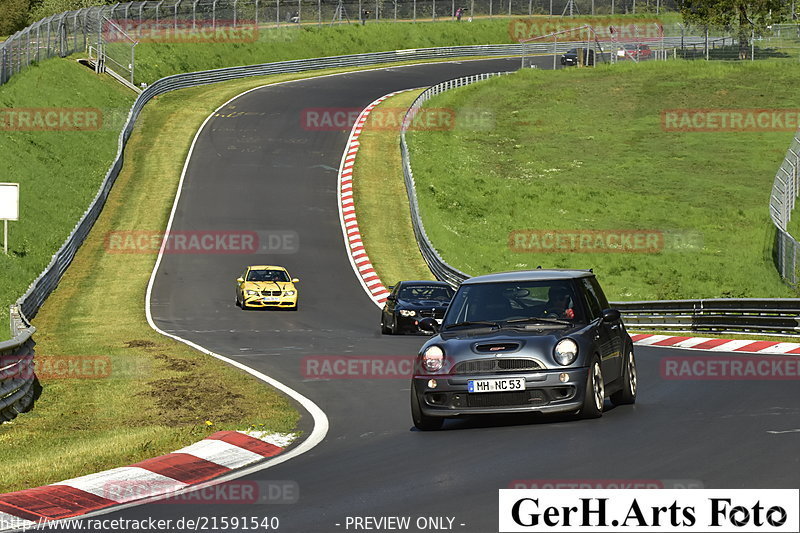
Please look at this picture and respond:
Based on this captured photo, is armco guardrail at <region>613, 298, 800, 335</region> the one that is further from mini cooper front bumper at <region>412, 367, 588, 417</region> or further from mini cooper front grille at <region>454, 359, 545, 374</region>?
mini cooper front grille at <region>454, 359, 545, 374</region>

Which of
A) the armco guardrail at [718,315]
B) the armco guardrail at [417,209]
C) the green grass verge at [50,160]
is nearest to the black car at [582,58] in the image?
the armco guardrail at [417,209]

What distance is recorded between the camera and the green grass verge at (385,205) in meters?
42.7

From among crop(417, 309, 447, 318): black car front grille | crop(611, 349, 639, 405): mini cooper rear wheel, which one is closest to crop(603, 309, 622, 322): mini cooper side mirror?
crop(611, 349, 639, 405): mini cooper rear wheel

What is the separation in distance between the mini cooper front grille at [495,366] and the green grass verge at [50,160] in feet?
67.2

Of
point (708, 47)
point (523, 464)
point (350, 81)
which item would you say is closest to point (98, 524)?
point (523, 464)

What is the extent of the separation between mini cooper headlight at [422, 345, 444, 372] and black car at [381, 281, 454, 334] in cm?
1345

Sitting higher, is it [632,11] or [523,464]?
[632,11]

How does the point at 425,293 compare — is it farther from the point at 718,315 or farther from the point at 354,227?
the point at 354,227

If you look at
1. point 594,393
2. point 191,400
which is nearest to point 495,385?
point 594,393

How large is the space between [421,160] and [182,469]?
49.3 m

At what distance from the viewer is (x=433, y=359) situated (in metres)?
13.0

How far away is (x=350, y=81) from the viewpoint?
7962cm

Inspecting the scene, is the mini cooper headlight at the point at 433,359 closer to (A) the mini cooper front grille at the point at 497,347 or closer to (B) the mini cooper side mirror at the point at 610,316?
(A) the mini cooper front grille at the point at 497,347

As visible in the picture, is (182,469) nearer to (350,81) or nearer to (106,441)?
(106,441)
